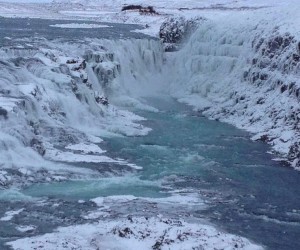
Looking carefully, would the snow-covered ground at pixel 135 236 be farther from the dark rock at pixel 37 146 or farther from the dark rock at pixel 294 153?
the dark rock at pixel 294 153

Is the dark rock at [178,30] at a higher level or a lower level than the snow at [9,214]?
lower

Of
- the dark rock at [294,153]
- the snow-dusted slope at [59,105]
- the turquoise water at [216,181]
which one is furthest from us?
the dark rock at [294,153]

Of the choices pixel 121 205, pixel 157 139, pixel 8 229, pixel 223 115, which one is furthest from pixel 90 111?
pixel 8 229

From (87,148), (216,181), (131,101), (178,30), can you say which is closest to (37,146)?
(87,148)

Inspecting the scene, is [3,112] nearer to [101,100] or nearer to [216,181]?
[216,181]

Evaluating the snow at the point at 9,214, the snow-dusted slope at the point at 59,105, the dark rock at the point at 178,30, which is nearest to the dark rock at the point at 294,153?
the snow-dusted slope at the point at 59,105

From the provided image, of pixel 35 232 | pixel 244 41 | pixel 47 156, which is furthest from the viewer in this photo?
pixel 244 41

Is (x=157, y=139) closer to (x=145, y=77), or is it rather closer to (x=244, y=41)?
(x=244, y=41)
